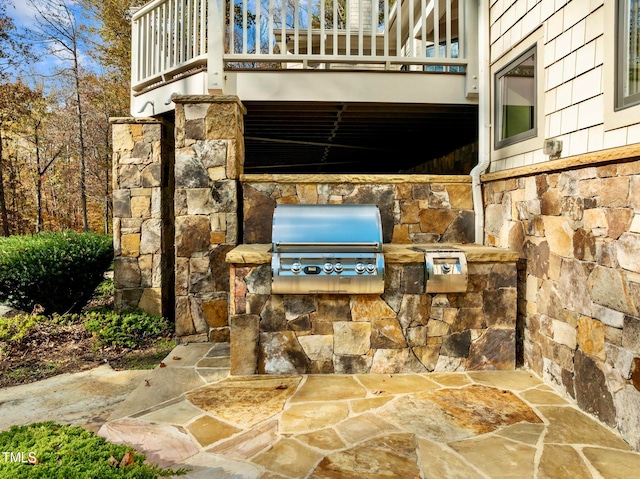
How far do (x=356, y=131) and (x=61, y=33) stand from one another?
390 inches

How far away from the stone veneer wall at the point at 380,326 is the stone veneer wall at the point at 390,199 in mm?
840

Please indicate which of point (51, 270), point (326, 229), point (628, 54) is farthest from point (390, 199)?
point (51, 270)

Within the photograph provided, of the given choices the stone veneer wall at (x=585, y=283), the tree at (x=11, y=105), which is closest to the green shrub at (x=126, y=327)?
the stone veneer wall at (x=585, y=283)

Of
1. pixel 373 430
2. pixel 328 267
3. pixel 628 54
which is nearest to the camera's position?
pixel 628 54

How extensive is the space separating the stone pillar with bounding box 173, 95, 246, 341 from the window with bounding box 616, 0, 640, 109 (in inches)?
113

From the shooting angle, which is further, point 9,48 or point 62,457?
point 9,48

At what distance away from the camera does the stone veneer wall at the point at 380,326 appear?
306 centimetres

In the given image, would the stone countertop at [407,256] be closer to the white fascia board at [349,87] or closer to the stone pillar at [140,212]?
the white fascia board at [349,87]

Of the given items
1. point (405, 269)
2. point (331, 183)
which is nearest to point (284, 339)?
point (405, 269)

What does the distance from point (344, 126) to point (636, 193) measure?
3559 millimetres

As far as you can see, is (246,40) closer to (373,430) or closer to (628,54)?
(628,54)

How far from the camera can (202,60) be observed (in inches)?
159

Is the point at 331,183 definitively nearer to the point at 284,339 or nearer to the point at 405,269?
the point at 405,269

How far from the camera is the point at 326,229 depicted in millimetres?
3078
